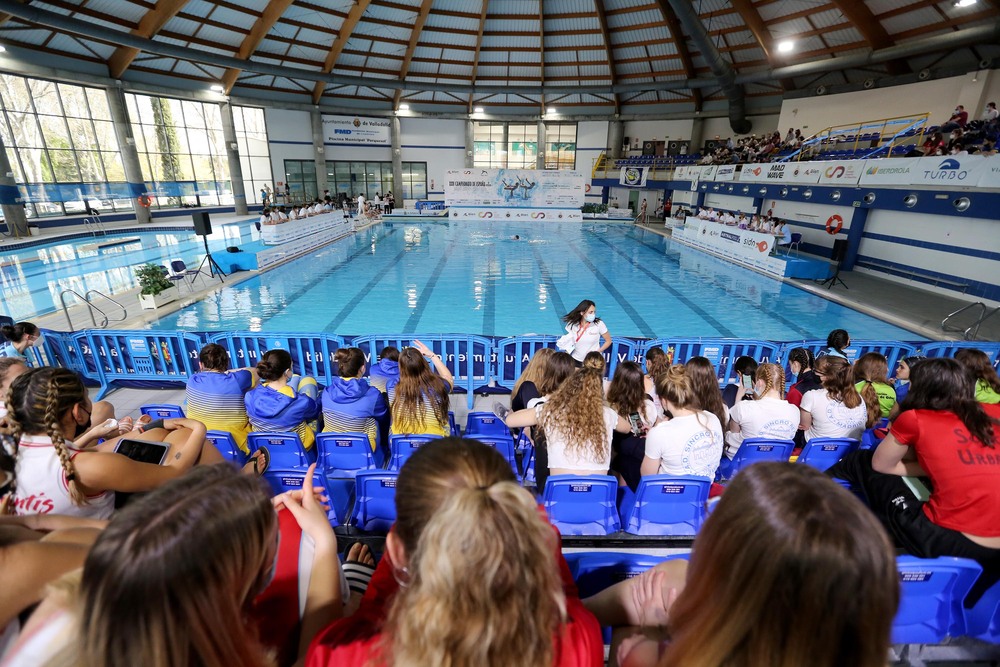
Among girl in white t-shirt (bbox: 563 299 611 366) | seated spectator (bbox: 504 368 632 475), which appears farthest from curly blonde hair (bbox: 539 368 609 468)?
girl in white t-shirt (bbox: 563 299 611 366)

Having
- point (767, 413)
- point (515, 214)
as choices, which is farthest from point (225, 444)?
point (515, 214)

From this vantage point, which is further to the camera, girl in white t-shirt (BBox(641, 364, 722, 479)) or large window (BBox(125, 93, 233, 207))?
large window (BBox(125, 93, 233, 207))

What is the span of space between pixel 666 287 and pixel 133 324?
12338 mm

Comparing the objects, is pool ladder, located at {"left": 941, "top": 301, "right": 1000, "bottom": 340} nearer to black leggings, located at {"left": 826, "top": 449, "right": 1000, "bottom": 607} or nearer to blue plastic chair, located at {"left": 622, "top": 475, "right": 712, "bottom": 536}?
black leggings, located at {"left": 826, "top": 449, "right": 1000, "bottom": 607}

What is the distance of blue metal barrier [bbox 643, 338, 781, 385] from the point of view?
578cm

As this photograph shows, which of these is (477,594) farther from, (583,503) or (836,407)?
(836,407)

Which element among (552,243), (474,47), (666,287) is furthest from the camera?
(474,47)

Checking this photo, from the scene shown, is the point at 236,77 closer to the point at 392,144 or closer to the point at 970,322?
the point at 392,144

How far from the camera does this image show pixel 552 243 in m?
19.5

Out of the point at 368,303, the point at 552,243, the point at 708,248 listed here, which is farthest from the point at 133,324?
the point at 708,248

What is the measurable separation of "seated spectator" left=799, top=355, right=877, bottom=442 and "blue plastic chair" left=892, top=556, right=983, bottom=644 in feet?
5.08

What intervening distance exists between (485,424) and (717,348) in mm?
3574

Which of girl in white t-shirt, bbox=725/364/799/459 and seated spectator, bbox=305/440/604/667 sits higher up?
seated spectator, bbox=305/440/604/667

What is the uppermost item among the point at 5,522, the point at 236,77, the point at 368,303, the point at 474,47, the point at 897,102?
the point at 474,47
